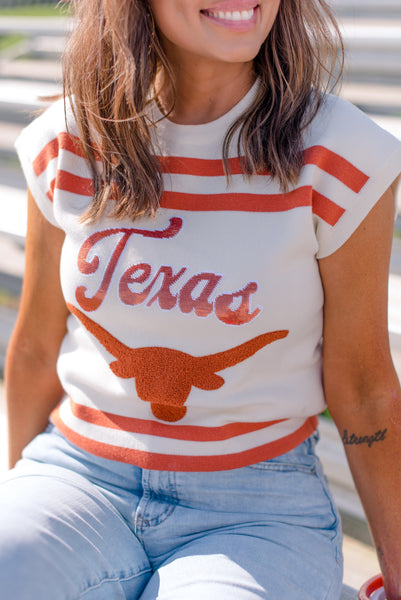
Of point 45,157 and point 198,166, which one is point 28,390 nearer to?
point 45,157

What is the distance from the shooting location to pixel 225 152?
1256 mm

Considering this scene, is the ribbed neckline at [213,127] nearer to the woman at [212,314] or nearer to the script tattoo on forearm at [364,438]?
the woman at [212,314]

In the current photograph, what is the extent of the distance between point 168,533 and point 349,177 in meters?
0.68

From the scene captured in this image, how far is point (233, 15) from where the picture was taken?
1189 mm

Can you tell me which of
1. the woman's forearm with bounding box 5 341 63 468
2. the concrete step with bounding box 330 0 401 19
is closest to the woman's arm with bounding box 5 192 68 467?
the woman's forearm with bounding box 5 341 63 468

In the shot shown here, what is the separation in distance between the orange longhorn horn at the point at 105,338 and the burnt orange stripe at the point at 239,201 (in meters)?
0.25

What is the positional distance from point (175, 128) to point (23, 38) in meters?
2.78

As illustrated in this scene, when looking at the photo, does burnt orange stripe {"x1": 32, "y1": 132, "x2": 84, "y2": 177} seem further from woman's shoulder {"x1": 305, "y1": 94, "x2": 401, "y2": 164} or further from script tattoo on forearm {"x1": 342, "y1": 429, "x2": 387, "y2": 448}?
script tattoo on forearm {"x1": 342, "y1": 429, "x2": 387, "y2": 448}

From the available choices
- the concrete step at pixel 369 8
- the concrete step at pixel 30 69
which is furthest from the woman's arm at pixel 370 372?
the concrete step at pixel 30 69

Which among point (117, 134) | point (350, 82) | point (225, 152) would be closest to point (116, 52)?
point (117, 134)

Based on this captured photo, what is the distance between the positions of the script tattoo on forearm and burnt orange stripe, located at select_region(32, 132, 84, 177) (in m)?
0.73

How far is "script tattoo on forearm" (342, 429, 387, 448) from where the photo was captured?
124 cm

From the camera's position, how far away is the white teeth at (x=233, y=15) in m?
1.19

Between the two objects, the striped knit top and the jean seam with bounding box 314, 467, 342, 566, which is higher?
the striped knit top
